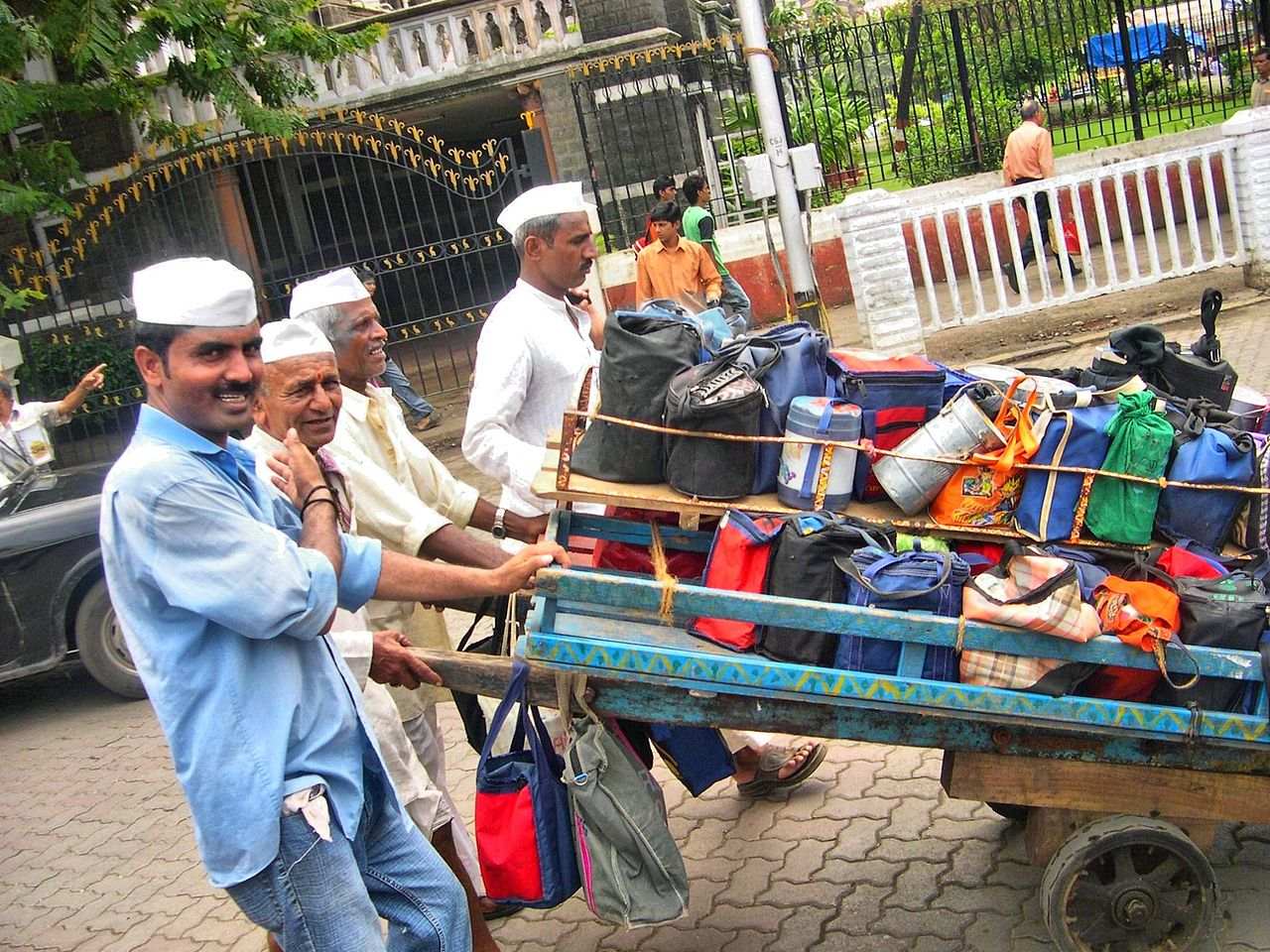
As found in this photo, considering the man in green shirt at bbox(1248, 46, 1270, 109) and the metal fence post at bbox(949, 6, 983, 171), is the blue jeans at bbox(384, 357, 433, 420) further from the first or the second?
the man in green shirt at bbox(1248, 46, 1270, 109)

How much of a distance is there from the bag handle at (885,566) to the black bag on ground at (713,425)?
342mm

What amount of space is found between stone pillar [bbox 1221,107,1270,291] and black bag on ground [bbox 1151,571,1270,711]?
845cm

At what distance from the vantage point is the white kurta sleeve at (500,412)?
3801 mm

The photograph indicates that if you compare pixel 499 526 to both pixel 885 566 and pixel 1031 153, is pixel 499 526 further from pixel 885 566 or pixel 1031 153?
pixel 1031 153

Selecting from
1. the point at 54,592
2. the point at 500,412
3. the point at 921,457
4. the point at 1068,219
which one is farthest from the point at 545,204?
the point at 1068,219

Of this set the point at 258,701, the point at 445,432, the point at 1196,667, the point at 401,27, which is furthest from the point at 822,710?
the point at 401,27

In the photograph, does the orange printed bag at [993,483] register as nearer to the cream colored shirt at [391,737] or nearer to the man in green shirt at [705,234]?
the cream colored shirt at [391,737]

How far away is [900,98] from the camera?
1608cm

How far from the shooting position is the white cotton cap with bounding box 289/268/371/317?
3.58m

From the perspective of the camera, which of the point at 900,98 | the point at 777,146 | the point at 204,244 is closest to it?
the point at 777,146

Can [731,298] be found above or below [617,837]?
above

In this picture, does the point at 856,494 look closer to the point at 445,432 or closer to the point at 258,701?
the point at 258,701

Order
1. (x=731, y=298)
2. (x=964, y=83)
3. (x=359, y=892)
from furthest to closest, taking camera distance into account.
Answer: (x=964, y=83) < (x=731, y=298) < (x=359, y=892)

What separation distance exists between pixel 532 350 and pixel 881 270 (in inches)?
263
